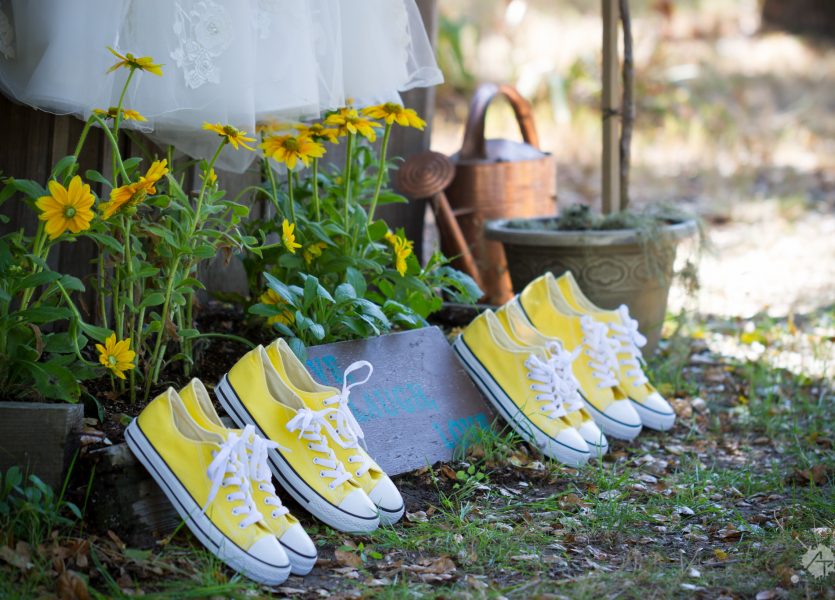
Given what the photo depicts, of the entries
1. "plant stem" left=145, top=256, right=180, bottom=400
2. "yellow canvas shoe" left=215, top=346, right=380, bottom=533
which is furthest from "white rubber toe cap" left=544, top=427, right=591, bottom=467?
"plant stem" left=145, top=256, right=180, bottom=400

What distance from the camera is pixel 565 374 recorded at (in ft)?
8.82

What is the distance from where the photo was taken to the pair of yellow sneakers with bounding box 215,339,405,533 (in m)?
2.08

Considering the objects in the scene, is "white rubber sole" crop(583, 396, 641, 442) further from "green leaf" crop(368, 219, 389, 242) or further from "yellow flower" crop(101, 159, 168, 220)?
"yellow flower" crop(101, 159, 168, 220)

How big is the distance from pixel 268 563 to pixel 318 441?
32cm

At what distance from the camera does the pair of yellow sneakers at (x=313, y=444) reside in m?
2.08

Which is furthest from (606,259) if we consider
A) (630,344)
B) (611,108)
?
(611,108)

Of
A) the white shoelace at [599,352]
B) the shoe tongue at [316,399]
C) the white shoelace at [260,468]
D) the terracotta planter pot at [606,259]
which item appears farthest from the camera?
the terracotta planter pot at [606,259]

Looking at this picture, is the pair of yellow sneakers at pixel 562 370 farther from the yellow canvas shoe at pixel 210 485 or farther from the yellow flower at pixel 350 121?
the yellow canvas shoe at pixel 210 485

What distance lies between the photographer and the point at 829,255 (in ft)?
17.7

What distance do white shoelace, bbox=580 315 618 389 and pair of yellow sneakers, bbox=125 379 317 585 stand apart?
1.18m

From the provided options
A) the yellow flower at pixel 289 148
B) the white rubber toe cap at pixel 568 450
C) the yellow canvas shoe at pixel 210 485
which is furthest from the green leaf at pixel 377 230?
the yellow canvas shoe at pixel 210 485

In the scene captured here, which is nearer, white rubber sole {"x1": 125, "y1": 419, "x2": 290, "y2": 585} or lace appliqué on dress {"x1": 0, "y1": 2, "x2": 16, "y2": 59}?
white rubber sole {"x1": 125, "y1": 419, "x2": 290, "y2": 585}

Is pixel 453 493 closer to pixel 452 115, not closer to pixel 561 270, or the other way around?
pixel 561 270

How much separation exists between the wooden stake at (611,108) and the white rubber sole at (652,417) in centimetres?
88
